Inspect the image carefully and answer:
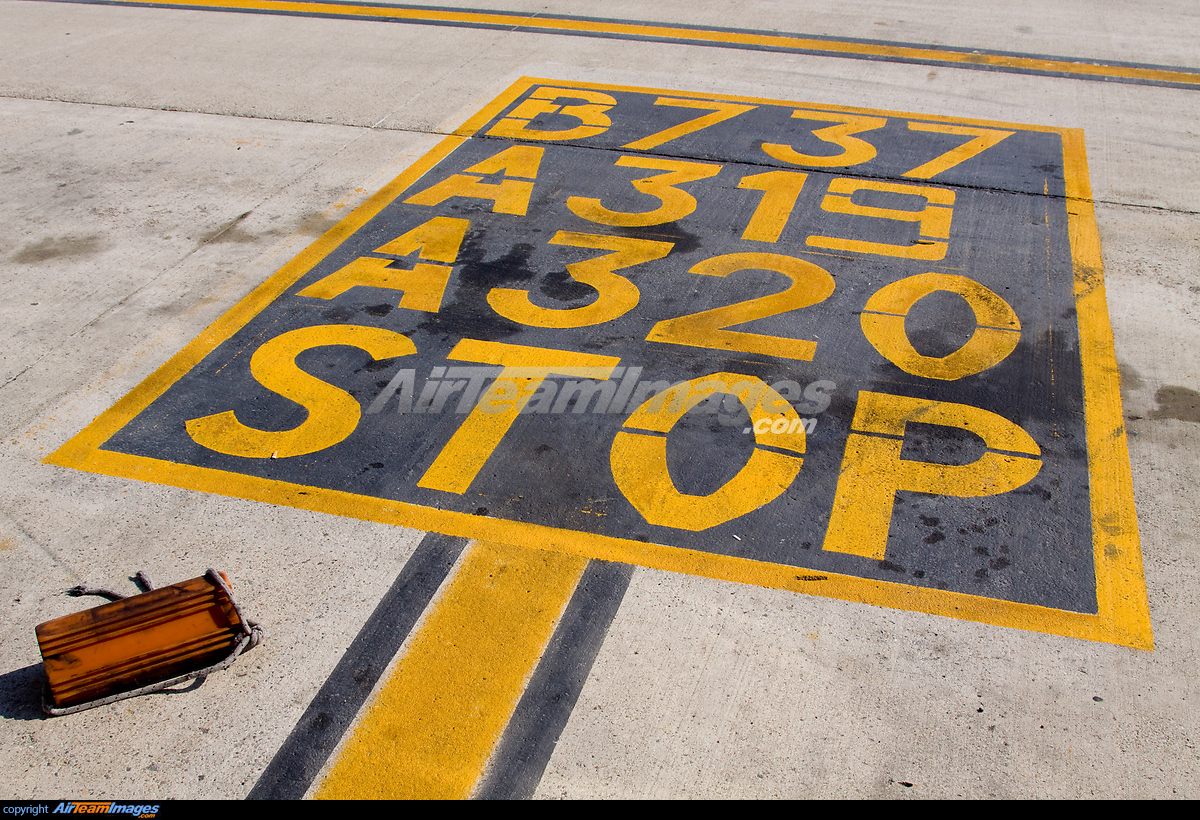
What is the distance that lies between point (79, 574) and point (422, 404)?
6.26 ft

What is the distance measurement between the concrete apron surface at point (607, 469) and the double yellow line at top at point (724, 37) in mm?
994

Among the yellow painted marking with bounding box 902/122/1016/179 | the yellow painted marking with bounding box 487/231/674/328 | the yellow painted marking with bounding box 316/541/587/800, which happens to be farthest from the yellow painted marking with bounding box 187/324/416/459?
the yellow painted marking with bounding box 902/122/1016/179

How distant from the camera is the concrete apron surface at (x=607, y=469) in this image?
11.1ft

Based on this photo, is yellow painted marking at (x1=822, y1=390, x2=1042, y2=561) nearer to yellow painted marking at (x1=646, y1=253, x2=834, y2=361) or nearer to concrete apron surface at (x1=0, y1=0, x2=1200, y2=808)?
concrete apron surface at (x1=0, y1=0, x2=1200, y2=808)

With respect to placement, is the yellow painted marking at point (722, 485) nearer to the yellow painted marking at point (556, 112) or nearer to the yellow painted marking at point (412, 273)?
the yellow painted marking at point (412, 273)

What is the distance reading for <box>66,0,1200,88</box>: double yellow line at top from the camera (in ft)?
33.7

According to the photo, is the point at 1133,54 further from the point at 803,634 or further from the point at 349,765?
the point at 349,765

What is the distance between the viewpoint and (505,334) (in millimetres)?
5762

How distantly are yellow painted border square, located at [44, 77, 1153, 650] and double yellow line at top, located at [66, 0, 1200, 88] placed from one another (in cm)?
546

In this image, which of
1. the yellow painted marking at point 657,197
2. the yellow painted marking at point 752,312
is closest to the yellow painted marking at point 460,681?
the yellow painted marking at point 752,312

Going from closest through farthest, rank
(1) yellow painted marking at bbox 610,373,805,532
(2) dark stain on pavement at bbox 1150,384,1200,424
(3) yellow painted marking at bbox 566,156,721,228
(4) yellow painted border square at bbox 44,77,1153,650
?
1. (4) yellow painted border square at bbox 44,77,1153,650
2. (1) yellow painted marking at bbox 610,373,805,532
3. (2) dark stain on pavement at bbox 1150,384,1200,424
4. (3) yellow painted marking at bbox 566,156,721,228

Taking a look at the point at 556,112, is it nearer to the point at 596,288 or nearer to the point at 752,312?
the point at 596,288

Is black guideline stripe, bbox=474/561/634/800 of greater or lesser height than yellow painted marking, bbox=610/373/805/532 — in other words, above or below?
below
